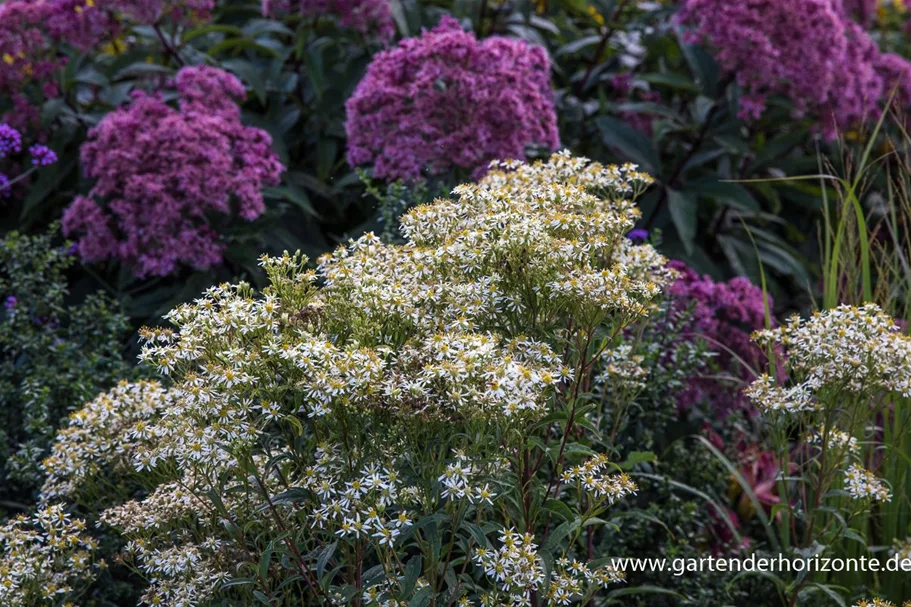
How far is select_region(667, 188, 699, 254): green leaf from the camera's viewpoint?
3951 millimetres

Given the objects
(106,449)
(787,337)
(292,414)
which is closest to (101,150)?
(106,449)

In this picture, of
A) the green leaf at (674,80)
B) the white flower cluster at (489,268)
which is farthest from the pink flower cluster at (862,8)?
the white flower cluster at (489,268)

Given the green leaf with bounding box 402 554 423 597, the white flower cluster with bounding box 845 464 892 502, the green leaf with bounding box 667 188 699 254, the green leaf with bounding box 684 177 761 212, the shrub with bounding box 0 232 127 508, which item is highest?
the green leaf with bounding box 402 554 423 597

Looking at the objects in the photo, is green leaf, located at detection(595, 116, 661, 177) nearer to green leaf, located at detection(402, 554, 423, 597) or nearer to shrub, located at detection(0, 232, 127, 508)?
shrub, located at detection(0, 232, 127, 508)

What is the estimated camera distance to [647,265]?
251 centimetres

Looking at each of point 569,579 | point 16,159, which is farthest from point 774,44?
point 16,159

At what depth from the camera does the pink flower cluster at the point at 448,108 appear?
344 centimetres

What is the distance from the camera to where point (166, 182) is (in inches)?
139

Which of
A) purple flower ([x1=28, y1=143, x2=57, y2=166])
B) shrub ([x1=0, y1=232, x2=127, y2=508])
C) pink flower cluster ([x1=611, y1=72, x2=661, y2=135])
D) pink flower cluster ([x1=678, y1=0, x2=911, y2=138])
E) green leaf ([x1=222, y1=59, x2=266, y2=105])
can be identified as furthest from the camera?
pink flower cluster ([x1=611, y1=72, x2=661, y2=135])

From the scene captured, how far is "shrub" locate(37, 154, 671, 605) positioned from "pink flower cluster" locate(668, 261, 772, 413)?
3.95 feet

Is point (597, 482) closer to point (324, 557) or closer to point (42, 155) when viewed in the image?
point (324, 557)

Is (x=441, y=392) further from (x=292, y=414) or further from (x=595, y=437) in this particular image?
(x=595, y=437)

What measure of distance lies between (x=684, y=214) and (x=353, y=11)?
1546mm

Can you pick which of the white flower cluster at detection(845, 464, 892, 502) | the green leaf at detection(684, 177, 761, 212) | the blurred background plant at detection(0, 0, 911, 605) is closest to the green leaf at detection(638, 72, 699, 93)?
the blurred background plant at detection(0, 0, 911, 605)
